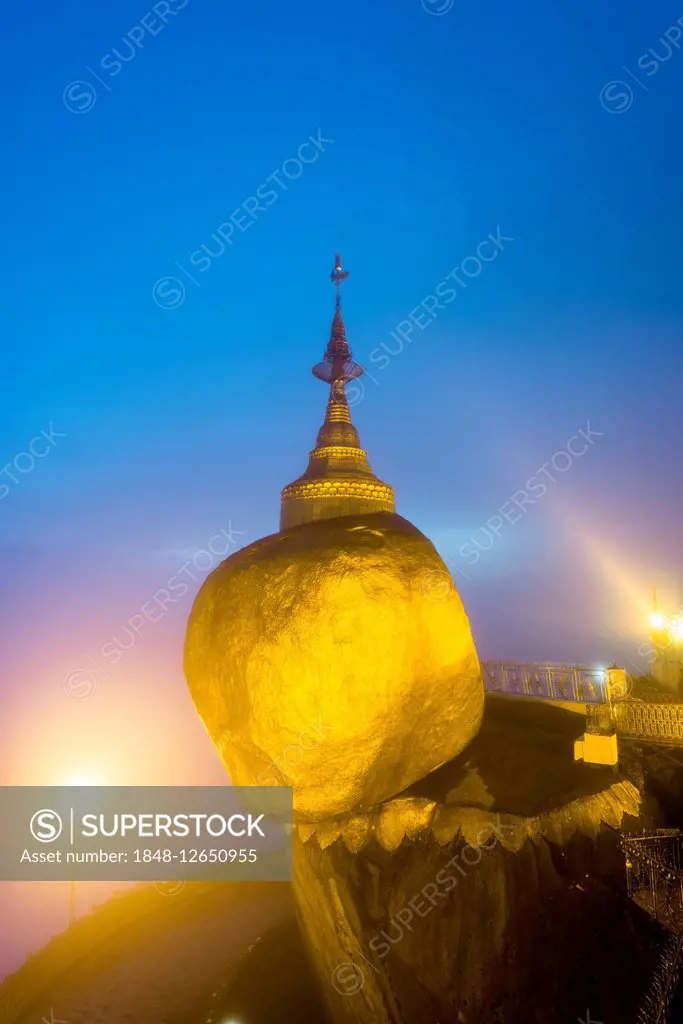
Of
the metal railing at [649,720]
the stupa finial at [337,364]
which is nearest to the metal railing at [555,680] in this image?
the metal railing at [649,720]

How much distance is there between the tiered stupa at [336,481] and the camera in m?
21.3

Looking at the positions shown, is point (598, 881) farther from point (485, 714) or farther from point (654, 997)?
point (485, 714)

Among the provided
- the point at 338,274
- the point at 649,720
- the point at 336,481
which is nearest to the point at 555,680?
the point at 649,720

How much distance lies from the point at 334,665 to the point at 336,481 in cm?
1095

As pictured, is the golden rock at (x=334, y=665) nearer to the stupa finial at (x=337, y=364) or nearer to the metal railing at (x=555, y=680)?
the metal railing at (x=555, y=680)

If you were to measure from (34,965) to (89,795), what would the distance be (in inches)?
223

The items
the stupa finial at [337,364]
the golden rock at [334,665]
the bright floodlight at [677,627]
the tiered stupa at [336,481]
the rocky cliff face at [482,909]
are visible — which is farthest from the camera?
the stupa finial at [337,364]

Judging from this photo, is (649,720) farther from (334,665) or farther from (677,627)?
(334,665)

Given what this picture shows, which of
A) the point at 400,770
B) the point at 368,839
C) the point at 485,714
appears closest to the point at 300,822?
the point at 368,839

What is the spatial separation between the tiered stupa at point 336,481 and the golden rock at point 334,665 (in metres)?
6.67

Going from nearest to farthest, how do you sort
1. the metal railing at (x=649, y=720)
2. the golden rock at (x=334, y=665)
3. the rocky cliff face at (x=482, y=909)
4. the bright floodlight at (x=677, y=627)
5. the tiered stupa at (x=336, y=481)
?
1. the rocky cliff face at (x=482, y=909)
2. the golden rock at (x=334, y=665)
3. the metal railing at (x=649, y=720)
4. the bright floodlight at (x=677, y=627)
5. the tiered stupa at (x=336, y=481)

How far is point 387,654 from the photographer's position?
1182 centimetres

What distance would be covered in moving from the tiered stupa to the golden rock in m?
6.67

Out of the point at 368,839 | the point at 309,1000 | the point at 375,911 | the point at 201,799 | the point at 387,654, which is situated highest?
the point at 387,654
